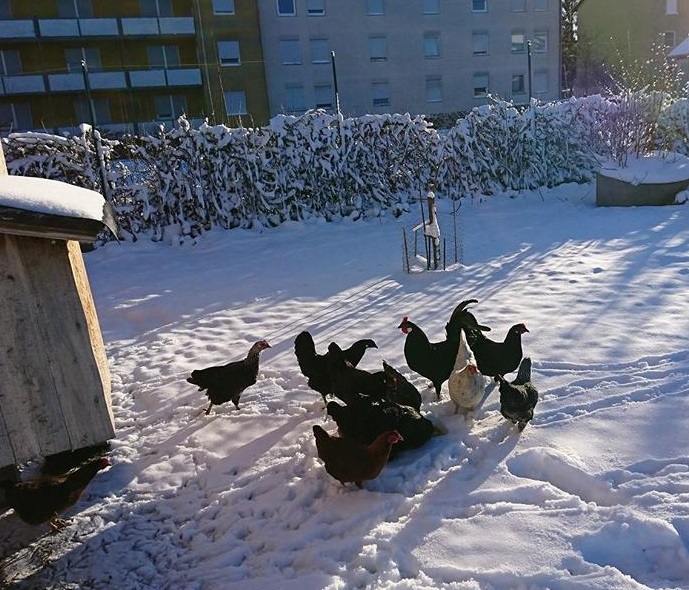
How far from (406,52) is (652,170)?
23557 millimetres

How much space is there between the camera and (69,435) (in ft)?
11.9

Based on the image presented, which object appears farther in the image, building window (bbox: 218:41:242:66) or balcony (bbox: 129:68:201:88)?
building window (bbox: 218:41:242:66)

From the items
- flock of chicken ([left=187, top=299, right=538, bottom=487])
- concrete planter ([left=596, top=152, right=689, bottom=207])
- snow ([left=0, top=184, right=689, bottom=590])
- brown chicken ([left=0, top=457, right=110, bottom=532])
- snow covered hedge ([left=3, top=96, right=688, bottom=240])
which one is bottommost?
snow ([left=0, top=184, right=689, bottom=590])

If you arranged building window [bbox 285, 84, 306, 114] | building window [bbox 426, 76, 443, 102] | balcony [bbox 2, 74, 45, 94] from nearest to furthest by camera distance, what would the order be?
balcony [bbox 2, 74, 45, 94] → building window [bbox 285, 84, 306, 114] → building window [bbox 426, 76, 443, 102]

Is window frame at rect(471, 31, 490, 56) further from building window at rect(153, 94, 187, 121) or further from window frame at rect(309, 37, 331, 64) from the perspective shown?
building window at rect(153, 94, 187, 121)

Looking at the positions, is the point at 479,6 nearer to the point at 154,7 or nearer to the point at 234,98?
the point at 234,98

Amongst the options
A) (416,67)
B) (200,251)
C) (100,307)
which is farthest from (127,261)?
(416,67)

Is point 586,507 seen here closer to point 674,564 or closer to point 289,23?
point 674,564

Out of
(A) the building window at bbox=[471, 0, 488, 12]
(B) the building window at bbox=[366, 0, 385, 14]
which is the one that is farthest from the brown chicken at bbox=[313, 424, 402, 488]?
(A) the building window at bbox=[471, 0, 488, 12]

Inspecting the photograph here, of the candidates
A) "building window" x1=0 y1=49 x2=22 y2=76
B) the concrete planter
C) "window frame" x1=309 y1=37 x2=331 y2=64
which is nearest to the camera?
the concrete planter

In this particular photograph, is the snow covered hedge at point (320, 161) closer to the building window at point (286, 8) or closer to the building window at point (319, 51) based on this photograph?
the building window at point (319, 51)

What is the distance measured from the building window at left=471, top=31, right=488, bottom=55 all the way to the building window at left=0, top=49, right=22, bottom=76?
2497 cm

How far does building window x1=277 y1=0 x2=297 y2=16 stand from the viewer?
30.7 metres

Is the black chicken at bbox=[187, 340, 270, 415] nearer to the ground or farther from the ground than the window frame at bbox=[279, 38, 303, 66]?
nearer to the ground
